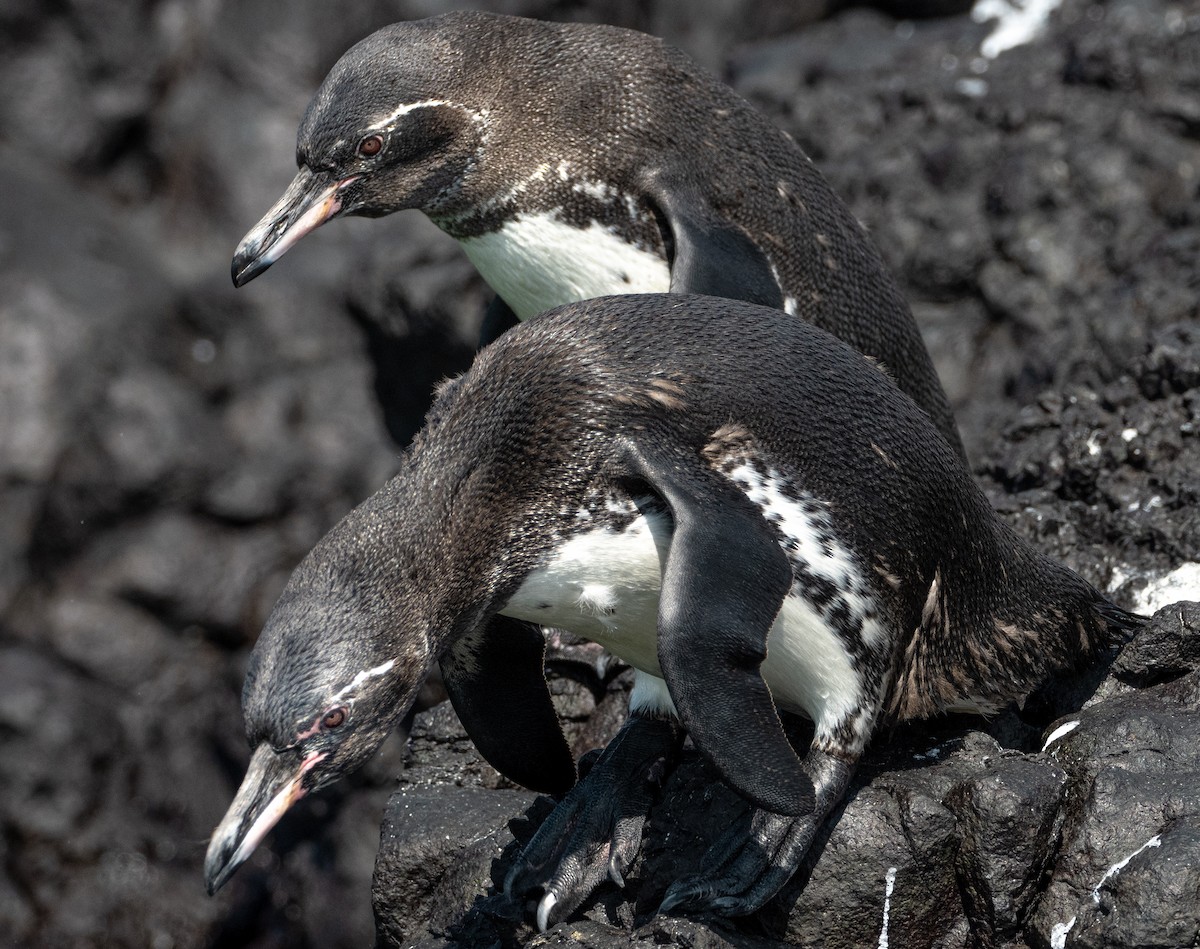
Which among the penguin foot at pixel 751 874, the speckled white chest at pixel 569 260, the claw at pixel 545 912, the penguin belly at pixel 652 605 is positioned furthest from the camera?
the speckled white chest at pixel 569 260

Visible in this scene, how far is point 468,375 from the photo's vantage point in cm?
368

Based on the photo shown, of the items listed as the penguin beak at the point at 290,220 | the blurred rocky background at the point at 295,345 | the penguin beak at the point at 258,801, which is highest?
the penguin beak at the point at 290,220

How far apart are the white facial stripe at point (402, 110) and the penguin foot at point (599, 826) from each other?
2.06m

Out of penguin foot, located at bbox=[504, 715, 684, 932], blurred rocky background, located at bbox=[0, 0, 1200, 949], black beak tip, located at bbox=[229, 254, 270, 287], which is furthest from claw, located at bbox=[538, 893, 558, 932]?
black beak tip, located at bbox=[229, 254, 270, 287]

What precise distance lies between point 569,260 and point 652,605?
71.4 inches

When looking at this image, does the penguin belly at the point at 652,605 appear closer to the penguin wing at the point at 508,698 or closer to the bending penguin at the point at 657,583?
the bending penguin at the point at 657,583

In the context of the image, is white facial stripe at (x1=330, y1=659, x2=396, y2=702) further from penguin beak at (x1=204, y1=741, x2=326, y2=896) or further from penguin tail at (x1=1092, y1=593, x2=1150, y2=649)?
penguin tail at (x1=1092, y1=593, x2=1150, y2=649)

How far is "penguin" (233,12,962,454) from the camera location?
4805mm

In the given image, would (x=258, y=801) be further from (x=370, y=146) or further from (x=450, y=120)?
(x=450, y=120)

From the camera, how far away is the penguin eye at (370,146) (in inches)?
189

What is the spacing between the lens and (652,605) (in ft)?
11.6

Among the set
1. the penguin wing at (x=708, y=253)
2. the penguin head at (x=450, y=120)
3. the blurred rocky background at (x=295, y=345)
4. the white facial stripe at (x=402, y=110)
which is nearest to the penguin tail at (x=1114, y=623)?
the blurred rocky background at (x=295, y=345)

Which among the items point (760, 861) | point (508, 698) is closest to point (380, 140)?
point (508, 698)

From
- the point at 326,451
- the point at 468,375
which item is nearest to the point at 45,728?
the point at 326,451
